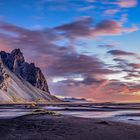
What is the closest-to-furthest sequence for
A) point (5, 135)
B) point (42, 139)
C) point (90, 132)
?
point (42, 139), point (5, 135), point (90, 132)

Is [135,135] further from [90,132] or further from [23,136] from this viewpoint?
[23,136]

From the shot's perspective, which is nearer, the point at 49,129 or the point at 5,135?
the point at 5,135

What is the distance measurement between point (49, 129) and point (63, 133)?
2492mm

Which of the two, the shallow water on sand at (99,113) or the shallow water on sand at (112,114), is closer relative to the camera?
the shallow water on sand at (112,114)

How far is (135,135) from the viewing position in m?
25.0

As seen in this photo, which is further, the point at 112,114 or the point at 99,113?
the point at 99,113

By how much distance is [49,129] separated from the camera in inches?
A: 1078

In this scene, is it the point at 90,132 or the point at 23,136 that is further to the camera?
the point at 90,132

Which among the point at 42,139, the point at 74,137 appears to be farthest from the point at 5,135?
the point at 74,137

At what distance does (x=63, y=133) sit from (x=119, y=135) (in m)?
4.40

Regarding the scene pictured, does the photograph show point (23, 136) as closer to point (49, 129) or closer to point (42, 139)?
point (42, 139)

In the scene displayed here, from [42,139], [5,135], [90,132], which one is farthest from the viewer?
[90,132]

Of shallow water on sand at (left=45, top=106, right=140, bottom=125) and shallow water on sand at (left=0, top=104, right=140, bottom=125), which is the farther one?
shallow water on sand at (left=0, top=104, right=140, bottom=125)

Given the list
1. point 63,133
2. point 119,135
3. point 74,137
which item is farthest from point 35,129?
point 119,135
